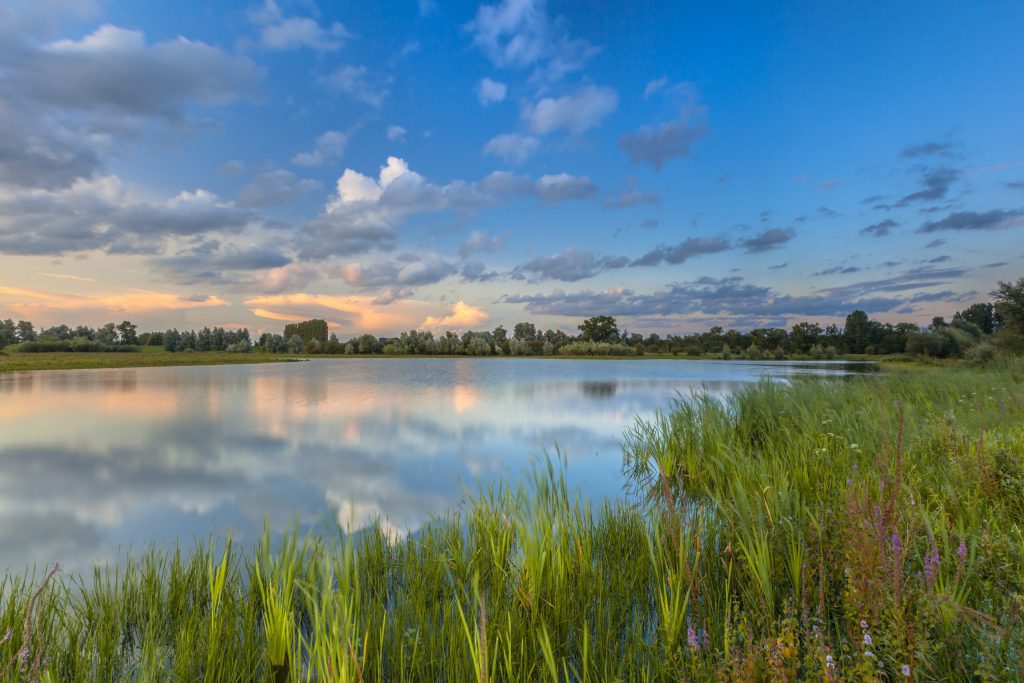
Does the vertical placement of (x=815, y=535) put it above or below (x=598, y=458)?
above

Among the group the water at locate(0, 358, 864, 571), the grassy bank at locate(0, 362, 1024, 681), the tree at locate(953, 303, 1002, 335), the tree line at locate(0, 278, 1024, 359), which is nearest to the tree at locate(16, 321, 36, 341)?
the tree line at locate(0, 278, 1024, 359)

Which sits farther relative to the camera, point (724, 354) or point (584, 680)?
point (724, 354)

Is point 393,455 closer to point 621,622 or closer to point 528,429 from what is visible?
point 528,429

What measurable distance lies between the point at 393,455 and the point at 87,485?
5641 millimetres

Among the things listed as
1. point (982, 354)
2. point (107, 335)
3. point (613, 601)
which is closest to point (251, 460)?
point (613, 601)

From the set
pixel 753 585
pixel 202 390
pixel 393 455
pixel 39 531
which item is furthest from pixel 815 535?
pixel 202 390

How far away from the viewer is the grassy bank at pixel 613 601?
2447 mm

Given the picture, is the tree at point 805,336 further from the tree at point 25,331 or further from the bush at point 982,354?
the tree at point 25,331

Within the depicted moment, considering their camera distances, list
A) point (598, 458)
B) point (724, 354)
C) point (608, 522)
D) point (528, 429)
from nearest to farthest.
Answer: point (608, 522)
point (598, 458)
point (528, 429)
point (724, 354)

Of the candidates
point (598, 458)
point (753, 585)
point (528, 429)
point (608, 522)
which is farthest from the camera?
point (528, 429)

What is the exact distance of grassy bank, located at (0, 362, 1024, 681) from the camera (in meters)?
2.45

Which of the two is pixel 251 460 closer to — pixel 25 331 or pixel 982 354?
pixel 982 354

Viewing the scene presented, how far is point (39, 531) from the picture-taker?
637cm

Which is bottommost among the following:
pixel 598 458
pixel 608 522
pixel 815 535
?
pixel 598 458
